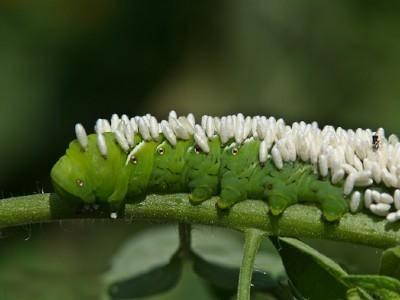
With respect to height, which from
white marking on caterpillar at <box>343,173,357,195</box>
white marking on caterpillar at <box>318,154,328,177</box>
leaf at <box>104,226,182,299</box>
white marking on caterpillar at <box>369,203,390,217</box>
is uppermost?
white marking on caterpillar at <box>318,154,328,177</box>

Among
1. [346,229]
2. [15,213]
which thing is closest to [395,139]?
[346,229]

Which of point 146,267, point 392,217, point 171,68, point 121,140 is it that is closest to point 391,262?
point 392,217

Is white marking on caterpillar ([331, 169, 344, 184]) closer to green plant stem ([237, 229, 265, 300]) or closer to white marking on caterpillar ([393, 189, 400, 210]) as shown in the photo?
white marking on caterpillar ([393, 189, 400, 210])

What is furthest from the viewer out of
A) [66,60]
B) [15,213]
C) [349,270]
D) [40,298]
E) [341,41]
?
[66,60]

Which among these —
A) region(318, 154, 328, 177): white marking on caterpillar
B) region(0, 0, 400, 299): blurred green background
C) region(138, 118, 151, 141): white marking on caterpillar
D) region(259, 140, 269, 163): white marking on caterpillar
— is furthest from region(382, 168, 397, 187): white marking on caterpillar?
region(0, 0, 400, 299): blurred green background

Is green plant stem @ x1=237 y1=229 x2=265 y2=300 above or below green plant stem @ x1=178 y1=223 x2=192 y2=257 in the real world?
above

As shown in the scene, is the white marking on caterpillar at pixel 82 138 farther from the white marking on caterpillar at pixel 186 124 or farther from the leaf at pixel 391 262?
the leaf at pixel 391 262

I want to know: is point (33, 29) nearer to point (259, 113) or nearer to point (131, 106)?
point (131, 106)
